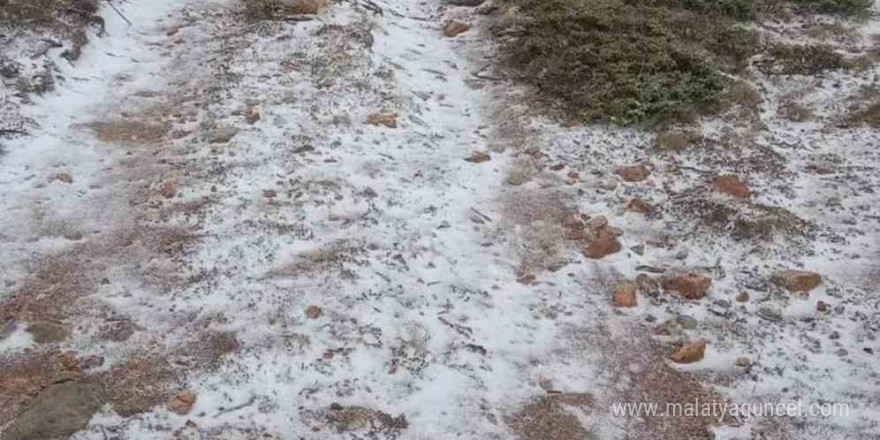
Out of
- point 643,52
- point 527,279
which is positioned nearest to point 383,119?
point 527,279

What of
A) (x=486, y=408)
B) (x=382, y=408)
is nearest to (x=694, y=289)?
(x=486, y=408)

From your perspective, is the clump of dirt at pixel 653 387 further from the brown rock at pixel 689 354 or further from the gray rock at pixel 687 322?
the gray rock at pixel 687 322

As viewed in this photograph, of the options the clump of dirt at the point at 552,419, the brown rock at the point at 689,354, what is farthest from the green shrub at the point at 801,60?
the clump of dirt at the point at 552,419

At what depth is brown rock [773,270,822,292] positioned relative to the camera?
6.86 meters

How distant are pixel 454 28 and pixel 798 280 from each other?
7276 mm

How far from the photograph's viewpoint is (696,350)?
6.18 m

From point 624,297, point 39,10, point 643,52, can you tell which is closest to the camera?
point 624,297

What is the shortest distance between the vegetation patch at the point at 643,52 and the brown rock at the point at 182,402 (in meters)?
6.25

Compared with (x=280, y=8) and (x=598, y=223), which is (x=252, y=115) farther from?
(x=598, y=223)

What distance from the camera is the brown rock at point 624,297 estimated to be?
22.2 ft

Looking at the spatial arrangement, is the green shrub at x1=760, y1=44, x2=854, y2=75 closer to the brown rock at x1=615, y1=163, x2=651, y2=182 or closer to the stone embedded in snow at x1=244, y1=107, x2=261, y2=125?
the brown rock at x1=615, y1=163, x2=651, y2=182

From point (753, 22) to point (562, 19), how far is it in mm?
3416

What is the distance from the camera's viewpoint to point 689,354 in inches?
243

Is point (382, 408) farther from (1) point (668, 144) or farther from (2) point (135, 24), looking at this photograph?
(2) point (135, 24)
